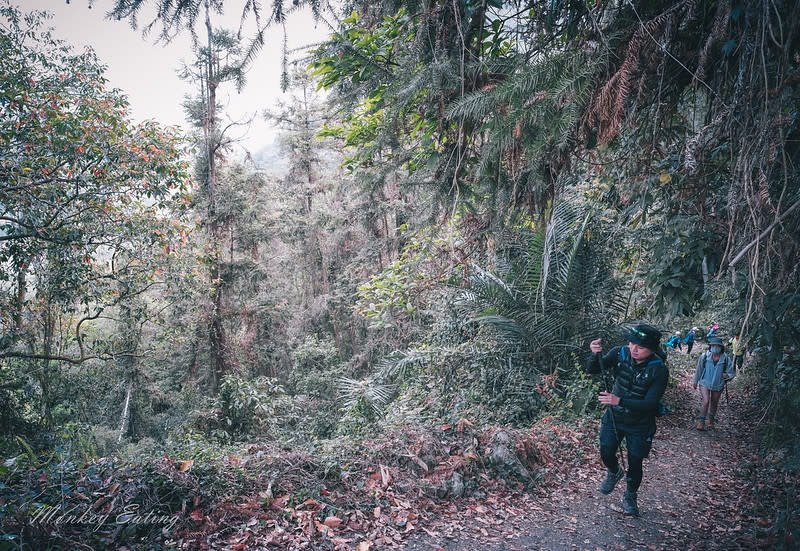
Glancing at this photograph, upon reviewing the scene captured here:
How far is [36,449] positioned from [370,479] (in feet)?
23.6

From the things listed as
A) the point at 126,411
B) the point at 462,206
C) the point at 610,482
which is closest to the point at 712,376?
the point at 610,482

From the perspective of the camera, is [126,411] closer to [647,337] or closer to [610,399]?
[610,399]

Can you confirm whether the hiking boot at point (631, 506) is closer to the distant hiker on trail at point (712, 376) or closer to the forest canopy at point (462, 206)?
the forest canopy at point (462, 206)

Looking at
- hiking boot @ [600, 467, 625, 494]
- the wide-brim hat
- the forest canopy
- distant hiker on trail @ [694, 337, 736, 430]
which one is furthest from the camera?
distant hiker on trail @ [694, 337, 736, 430]

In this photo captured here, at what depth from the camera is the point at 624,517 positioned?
12.8 ft

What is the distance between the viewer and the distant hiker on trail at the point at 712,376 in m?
6.90

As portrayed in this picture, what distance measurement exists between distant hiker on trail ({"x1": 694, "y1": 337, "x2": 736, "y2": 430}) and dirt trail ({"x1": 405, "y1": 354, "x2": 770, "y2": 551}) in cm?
148

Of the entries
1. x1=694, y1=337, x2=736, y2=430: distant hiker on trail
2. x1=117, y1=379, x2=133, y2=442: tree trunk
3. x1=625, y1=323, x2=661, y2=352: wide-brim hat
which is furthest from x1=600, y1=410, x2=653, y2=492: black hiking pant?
x1=117, y1=379, x2=133, y2=442: tree trunk

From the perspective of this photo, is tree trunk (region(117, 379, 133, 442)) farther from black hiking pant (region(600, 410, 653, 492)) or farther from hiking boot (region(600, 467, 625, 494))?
black hiking pant (region(600, 410, 653, 492))

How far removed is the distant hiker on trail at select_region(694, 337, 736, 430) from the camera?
6.90 m

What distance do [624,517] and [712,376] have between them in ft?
14.7

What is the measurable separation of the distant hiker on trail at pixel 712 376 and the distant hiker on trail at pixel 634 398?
4.29 meters

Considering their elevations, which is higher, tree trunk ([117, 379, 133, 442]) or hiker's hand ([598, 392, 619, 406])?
hiker's hand ([598, 392, 619, 406])

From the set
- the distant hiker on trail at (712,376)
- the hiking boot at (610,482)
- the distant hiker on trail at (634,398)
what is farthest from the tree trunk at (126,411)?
the distant hiker on trail at (712,376)
